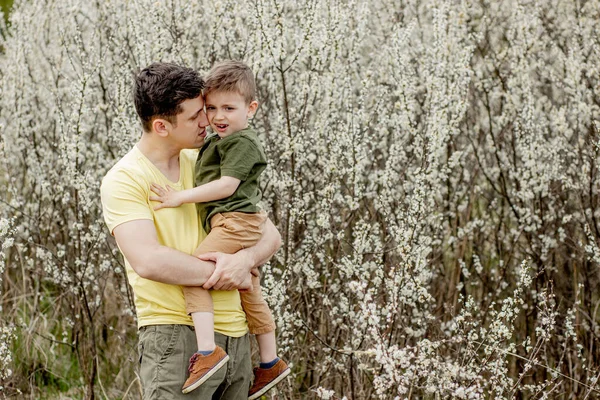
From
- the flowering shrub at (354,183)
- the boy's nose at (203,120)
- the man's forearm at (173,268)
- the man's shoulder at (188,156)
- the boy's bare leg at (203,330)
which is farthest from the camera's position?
the flowering shrub at (354,183)

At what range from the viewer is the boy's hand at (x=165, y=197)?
2.52 meters

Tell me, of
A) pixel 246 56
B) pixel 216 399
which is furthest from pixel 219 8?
pixel 216 399

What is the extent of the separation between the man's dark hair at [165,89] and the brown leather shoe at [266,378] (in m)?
1.00

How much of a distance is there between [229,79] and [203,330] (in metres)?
0.85

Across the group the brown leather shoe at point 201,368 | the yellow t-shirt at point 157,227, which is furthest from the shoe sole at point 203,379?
the yellow t-shirt at point 157,227

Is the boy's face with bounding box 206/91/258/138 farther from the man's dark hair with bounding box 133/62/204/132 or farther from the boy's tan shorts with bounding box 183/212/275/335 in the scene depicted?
the boy's tan shorts with bounding box 183/212/275/335

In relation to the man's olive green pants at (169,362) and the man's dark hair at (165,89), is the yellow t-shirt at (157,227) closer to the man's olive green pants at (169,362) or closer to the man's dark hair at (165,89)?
the man's olive green pants at (169,362)

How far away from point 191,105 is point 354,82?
8.95 feet

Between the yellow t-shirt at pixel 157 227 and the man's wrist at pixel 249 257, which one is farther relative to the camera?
the man's wrist at pixel 249 257

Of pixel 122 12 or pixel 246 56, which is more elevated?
pixel 122 12

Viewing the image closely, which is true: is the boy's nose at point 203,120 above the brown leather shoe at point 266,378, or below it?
above

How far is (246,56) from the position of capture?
4.70m

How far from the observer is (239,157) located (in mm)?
2656

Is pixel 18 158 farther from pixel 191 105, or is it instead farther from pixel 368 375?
pixel 191 105
